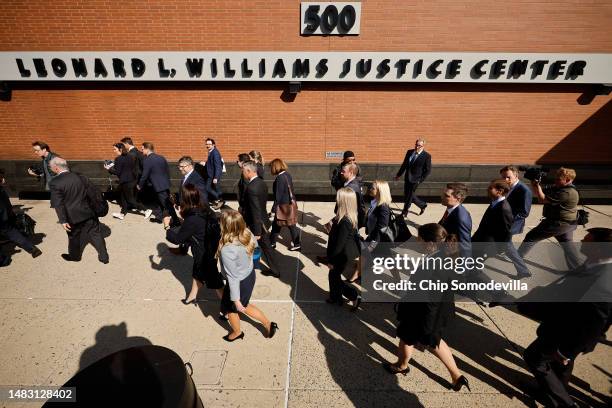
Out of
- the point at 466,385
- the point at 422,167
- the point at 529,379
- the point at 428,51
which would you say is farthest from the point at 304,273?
the point at 428,51

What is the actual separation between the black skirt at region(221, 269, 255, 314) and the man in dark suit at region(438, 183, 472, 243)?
8.51 ft

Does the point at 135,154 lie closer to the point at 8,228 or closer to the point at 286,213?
the point at 8,228

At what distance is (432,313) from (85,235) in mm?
5653

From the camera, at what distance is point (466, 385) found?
325cm

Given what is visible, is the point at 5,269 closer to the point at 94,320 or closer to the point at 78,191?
the point at 78,191

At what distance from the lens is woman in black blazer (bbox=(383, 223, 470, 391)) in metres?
2.88

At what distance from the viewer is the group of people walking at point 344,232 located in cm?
303

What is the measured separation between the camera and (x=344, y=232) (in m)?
3.88

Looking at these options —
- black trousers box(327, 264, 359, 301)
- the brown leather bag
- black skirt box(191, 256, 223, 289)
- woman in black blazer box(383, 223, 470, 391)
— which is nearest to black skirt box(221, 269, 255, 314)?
black skirt box(191, 256, 223, 289)

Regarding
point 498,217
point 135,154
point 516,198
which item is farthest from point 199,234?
point 516,198

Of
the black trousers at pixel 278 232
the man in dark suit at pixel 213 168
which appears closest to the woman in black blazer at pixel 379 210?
the black trousers at pixel 278 232

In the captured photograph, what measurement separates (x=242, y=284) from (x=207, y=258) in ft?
2.16

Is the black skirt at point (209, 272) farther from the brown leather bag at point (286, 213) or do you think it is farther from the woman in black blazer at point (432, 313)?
the woman in black blazer at point (432, 313)

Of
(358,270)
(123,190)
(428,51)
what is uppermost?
(428,51)
